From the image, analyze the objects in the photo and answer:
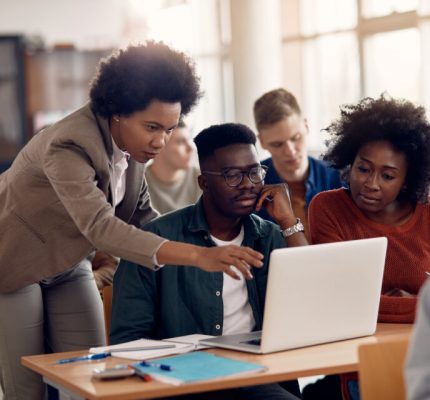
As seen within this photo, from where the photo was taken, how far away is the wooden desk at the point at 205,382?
1.86 m

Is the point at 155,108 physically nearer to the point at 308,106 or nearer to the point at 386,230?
the point at 386,230

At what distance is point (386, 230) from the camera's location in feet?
8.93

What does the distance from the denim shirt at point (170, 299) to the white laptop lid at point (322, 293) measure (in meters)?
0.33

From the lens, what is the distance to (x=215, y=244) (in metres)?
2.62

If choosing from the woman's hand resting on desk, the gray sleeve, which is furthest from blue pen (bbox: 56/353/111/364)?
the gray sleeve

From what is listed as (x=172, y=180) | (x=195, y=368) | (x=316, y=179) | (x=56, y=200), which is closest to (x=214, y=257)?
(x=195, y=368)

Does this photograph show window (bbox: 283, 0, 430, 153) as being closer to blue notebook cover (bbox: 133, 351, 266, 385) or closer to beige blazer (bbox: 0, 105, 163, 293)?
beige blazer (bbox: 0, 105, 163, 293)

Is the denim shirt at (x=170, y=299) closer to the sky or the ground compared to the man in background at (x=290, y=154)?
closer to the ground

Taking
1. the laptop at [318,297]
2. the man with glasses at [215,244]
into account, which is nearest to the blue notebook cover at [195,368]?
the laptop at [318,297]

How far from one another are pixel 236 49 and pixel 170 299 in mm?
5560

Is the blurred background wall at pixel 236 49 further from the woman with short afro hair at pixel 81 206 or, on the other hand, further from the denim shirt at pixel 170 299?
the denim shirt at pixel 170 299

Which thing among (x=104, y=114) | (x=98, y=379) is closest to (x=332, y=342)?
(x=98, y=379)

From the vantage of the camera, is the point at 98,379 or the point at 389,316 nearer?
the point at 98,379

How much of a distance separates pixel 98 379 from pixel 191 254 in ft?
1.27
